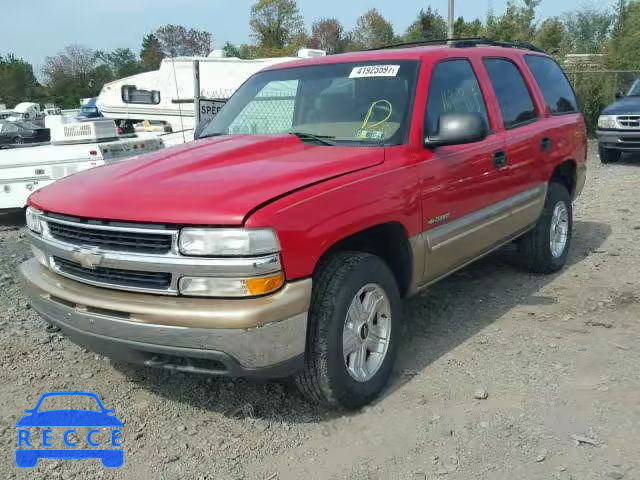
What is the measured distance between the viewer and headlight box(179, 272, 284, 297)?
109 inches

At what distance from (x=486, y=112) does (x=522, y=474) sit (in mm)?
2574

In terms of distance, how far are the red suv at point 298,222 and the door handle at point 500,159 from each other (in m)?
0.02

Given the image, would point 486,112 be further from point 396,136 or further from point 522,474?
point 522,474

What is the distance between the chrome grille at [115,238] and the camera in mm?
2836

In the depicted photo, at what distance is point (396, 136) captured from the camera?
12.2 ft

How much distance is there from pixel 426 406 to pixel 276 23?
49886 millimetres

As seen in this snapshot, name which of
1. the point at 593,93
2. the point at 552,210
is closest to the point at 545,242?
the point at 552,210

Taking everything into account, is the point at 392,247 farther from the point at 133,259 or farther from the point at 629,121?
the point at 629,121

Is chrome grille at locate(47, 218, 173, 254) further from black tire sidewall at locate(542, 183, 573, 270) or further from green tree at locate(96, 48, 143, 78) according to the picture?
green tree at locate(96, 48, 143, 78)

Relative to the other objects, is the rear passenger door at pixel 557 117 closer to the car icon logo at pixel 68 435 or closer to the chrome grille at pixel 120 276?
the chrome grille at pixel 120 276

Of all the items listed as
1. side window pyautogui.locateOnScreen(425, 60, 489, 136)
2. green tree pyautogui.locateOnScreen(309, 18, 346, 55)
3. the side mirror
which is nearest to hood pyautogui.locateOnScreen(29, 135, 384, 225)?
the side mirror

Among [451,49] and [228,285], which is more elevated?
[451,49]

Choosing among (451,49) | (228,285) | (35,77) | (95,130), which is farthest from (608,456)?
(35,77)

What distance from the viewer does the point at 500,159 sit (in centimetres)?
448
